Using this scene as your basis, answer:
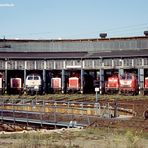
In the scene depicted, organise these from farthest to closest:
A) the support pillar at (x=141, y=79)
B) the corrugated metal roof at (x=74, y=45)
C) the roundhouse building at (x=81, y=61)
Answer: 1. the corrugated metal roof at (x=74, y=45)
2. the roundhouse building at (x=81, y=61)
3. the support pillar at (x=141, y=79)

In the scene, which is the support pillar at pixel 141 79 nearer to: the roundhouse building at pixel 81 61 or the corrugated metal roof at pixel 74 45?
the roundhouse building at pixel 81 61

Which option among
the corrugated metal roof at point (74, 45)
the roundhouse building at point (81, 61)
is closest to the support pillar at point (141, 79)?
the roundhouse building at point (81, 61)

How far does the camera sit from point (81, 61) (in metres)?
58.8

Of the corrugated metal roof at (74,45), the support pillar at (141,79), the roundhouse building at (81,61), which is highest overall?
the corrugated metal roof at (74,45)

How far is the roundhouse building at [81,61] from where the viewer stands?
56125 mm

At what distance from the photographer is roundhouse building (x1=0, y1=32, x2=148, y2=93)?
5612 cm

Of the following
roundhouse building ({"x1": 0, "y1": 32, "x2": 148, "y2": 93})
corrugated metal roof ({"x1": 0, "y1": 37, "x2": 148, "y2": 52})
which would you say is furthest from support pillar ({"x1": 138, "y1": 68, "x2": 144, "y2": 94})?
corrugated metal roof ({"x1": 0, "y1": 37, "x2": 148, "y2": 52})

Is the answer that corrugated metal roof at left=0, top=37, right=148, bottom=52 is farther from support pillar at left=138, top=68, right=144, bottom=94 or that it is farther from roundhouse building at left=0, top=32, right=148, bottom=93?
support pillar at left=138, top=68, right=144, bottom=94

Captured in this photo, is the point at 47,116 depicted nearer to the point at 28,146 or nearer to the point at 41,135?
the point at 41,135

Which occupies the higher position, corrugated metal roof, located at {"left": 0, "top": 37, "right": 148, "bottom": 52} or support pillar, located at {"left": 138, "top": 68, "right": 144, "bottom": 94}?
corrugated metal roof, located at {"left": 0, "top": 37, "right": 148, "bottom": 52}

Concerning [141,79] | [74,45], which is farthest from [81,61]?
[74,45]

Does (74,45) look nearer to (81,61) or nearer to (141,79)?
(81,61)

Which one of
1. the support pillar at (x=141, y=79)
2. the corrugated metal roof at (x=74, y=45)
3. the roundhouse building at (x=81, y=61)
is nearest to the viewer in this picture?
the support pillar at (x=141, y=79)

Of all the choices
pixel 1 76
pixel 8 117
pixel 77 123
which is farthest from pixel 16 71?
pixel 77 123
